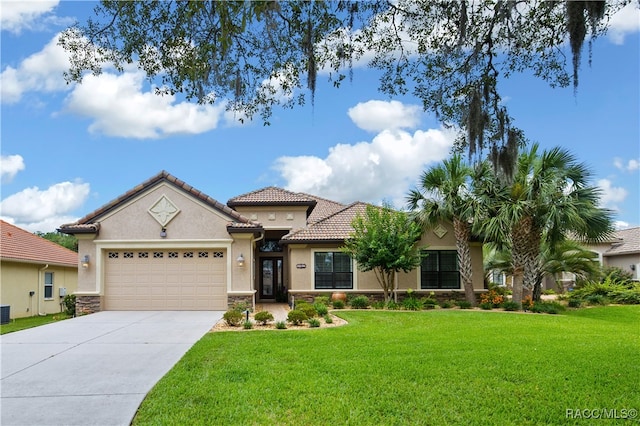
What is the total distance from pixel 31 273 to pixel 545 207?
67.4ft

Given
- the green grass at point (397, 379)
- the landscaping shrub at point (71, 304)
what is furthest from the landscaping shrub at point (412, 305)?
the landscaping shrub at point (71, 304)

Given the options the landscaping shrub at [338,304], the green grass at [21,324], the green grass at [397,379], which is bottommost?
the green grass at [21,324]

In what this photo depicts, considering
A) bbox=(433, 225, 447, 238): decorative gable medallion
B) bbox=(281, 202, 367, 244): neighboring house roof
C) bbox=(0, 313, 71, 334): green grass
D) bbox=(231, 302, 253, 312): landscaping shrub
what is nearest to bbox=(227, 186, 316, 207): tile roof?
bbox=(281, 202, 367, 244): neighboring house roof

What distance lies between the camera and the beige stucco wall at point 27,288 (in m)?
18.2

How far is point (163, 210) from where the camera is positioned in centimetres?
1670

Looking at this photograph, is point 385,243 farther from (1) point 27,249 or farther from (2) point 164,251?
(1) point 27,249

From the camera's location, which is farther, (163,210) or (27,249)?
(27,249)

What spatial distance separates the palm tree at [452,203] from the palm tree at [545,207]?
1.05 m

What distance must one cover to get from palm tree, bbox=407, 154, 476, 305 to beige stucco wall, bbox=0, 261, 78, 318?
15810 mm

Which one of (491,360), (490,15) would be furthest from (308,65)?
(491,360)

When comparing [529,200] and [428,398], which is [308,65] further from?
[529,200]

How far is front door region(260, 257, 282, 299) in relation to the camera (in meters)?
23.3

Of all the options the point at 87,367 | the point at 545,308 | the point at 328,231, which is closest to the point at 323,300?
the point at 328,231

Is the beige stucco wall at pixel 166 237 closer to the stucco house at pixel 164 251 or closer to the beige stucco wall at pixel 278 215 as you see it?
the stucco house at pixel 164 251
